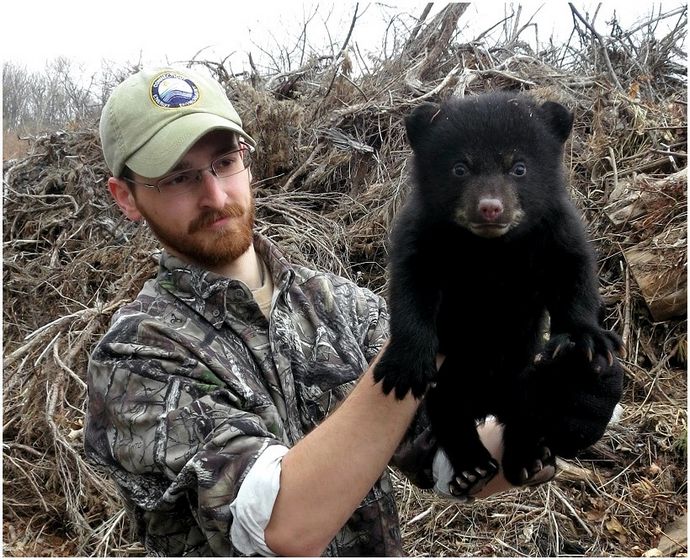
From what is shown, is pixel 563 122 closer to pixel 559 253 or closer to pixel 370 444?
pixel 559 253

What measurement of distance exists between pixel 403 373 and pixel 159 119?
1.33 meters

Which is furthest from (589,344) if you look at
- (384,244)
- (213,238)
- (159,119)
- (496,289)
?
(384,244)

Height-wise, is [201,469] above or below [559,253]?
below

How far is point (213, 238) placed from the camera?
8.75ft

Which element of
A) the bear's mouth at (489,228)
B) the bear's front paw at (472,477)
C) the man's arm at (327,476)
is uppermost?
the bear's mouth at (489,228)

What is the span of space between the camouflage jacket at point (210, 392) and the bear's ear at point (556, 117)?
3.51 ft

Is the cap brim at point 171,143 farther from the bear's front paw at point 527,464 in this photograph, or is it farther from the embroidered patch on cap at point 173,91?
the bear's front paw at point 527,464

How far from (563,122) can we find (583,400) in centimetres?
105

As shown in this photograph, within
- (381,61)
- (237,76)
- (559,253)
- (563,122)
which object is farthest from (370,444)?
(237,76)

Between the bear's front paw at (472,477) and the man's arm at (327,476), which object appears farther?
the bear's front paw at (472,477)

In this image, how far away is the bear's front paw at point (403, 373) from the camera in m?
2.21

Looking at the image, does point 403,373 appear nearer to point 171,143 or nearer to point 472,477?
point 472,477

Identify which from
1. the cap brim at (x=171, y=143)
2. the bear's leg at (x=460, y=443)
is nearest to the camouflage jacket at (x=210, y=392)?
the bear's leg at (x=460, y=443)

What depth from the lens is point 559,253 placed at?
2.61 m
